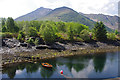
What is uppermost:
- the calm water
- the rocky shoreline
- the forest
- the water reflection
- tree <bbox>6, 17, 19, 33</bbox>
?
tree <bbox>6, 17, 19, 33</bbox>

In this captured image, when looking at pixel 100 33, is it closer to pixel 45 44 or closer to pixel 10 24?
pixel 45 44

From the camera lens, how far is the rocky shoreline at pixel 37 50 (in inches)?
2062

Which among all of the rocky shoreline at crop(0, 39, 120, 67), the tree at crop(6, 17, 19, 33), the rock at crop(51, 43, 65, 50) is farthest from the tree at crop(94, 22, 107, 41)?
the tree at crop(6, 17, 19, 33)

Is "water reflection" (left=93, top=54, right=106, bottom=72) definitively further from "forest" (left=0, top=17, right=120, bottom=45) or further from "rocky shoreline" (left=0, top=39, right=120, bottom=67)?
"forest" (left=0, top=17, right=120, bottom=45)

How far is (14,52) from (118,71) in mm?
50608

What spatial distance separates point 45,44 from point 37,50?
441 inches

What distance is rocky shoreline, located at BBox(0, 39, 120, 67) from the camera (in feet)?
172

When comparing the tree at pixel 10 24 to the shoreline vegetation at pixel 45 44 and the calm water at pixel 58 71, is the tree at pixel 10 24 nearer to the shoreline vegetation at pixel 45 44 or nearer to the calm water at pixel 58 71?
the shoreline vegetation at pixel 45 44

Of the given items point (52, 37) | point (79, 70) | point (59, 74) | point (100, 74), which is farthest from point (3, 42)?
point (100, 74)

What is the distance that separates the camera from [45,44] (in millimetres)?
74000

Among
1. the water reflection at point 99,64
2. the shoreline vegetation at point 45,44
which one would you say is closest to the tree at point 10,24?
the shoreline vegetation at point 45,44

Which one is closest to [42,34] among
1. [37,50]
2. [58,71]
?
[37,50]

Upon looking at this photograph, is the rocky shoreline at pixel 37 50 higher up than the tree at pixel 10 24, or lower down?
lower down

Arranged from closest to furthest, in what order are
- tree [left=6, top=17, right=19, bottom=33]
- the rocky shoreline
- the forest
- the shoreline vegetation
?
the rocky shoreline, the shoreline vegetation, the forest, tree [left=6, top=17, right=19, bottom=33]
